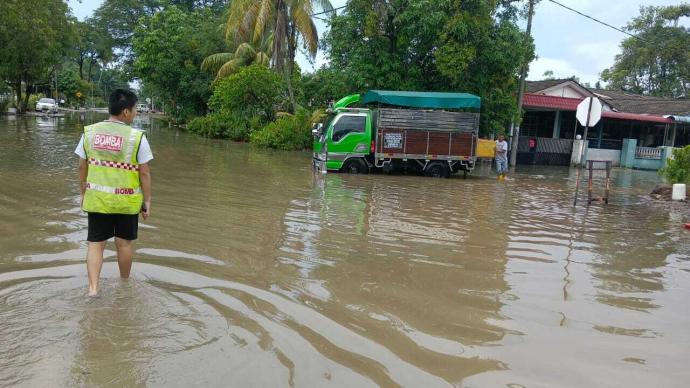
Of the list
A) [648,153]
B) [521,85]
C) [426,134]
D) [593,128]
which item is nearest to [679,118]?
[648,153]

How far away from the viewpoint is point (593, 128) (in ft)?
95.2

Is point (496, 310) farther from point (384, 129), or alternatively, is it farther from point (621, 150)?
point (621, 150)

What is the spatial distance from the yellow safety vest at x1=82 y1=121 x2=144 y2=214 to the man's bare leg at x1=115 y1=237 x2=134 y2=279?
34cm

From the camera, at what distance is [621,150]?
27.3m

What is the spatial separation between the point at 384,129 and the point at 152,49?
28164mm

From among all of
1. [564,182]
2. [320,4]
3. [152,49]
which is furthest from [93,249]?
[152,49]

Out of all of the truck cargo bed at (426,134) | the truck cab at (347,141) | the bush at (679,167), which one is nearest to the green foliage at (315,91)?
the truck cab at (347,141)

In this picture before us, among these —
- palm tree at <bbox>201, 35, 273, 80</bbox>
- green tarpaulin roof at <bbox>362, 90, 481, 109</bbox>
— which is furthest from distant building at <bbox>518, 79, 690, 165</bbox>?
palm tree at <bbox>201, 35, 273, 80</bbox>

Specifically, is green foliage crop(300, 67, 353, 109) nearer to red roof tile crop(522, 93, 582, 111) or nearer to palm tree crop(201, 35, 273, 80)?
palm tree crop(201, 35, 273, 80)

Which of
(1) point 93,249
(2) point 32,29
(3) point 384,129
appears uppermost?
(2) point 32,29

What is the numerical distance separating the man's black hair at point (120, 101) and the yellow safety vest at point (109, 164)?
0.34 ft

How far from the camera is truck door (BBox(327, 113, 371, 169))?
16016 millimetres

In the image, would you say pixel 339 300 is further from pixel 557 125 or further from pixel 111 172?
pixel 557 125

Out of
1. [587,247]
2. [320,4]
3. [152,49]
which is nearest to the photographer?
[587,247]
